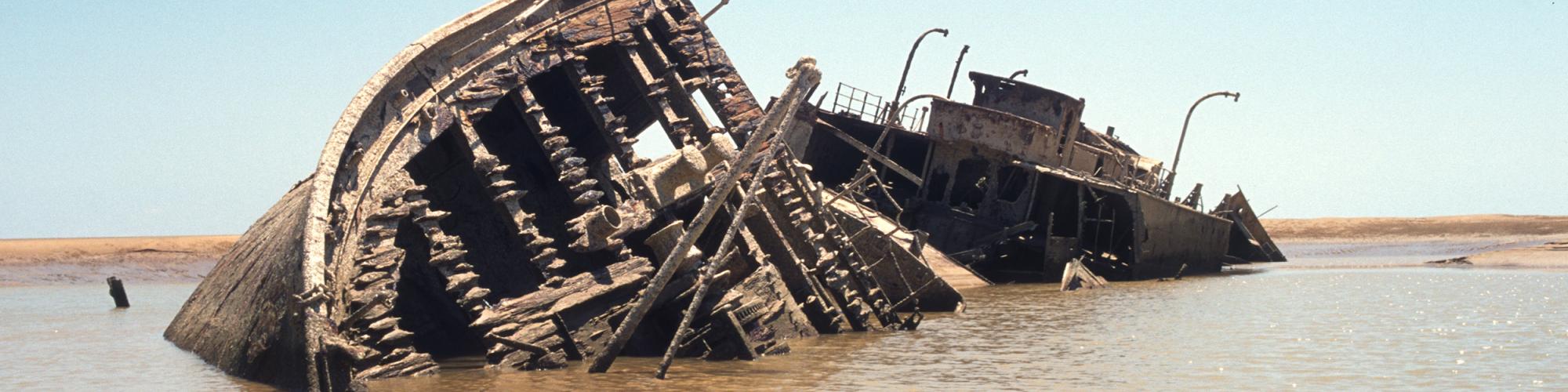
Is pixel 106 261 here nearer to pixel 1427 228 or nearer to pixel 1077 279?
pixel 1077 279

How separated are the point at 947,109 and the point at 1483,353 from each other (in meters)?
13.8

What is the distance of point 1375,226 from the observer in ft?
198

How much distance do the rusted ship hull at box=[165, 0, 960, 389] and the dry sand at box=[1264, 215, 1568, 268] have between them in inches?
1000

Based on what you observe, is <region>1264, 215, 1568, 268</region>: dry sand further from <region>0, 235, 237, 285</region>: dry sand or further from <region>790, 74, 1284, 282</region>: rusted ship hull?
<region>0, 235, 237, 285</region>: dry sand

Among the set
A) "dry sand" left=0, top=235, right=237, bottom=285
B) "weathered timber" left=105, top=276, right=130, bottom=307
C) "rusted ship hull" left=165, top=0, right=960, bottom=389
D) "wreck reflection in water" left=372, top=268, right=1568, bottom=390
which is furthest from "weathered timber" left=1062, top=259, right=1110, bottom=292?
"dry sand" left=0, top=235, right=237, bottom=285

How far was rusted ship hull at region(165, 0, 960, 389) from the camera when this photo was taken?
10086mm

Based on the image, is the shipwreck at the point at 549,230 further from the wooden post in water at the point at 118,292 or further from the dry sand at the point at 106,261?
the dry sand at the point at 106,261

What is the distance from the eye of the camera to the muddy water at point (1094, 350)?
10852 millimetres

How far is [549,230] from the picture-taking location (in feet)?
48.8

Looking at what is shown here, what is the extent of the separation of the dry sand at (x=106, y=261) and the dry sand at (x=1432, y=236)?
30.8 m

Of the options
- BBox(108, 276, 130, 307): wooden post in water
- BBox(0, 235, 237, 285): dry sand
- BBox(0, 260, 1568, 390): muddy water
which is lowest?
BBox(0, 260, 1568, 390): muddy water

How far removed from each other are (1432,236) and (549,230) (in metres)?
47.6

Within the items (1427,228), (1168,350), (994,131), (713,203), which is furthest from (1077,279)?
(1427,228)

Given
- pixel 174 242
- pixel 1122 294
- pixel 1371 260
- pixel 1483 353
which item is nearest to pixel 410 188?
pixel 1483 353
